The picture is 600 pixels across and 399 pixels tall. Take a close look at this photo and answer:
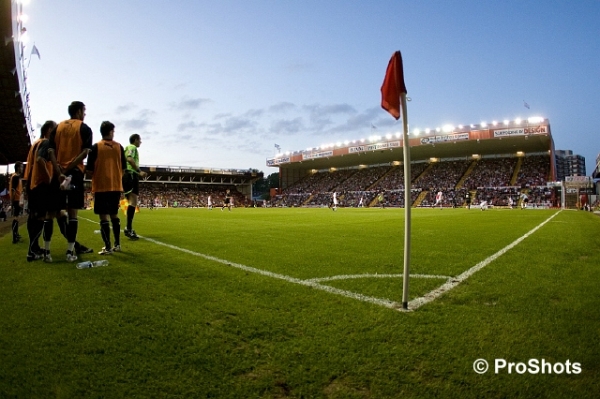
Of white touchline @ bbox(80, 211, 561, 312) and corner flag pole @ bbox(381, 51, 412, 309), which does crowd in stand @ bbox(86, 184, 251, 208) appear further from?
corner flag pole @ bbox(381, 51, 412, 309)

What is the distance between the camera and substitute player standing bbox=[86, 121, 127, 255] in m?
5.40

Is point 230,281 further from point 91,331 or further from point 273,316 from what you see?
point 91,331

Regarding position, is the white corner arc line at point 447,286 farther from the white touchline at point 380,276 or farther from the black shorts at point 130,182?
the black shorts at point 130,182

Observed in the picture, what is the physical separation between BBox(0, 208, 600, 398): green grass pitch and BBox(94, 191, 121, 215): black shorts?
136 centimetres

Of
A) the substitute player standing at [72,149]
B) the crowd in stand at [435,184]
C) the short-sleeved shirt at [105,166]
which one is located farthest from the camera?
the crowd in stand at [435,184]

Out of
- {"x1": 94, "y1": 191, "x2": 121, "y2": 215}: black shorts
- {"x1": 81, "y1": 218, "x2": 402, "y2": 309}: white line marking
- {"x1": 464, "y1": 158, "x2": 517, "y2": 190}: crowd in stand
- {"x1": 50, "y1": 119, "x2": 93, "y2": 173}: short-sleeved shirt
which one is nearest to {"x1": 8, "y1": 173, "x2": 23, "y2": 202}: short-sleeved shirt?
{"x1": 94, "y1": 191, "x2": 121, "y2": 215}: black shorts

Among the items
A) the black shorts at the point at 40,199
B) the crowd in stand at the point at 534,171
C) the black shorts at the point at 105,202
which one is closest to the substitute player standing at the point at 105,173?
the black shorts at the point at 105,202

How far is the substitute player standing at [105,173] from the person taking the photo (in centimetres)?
540

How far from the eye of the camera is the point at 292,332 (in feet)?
7.78

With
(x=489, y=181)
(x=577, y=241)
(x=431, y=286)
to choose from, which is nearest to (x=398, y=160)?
(x=489, y=181)

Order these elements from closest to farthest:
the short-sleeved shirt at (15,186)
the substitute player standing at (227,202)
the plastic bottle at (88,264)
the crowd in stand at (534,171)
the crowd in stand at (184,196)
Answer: the plastic bottle at (88,264) → the short-sleeved shirt at (15,186) → the substitute player standing at (227,202) → the crowd in stand at (534,171) → the crowd in stand at (184,196)

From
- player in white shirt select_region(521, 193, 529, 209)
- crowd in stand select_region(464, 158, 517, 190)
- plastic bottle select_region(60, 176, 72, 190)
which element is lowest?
player in white shirt select_region(521, 193, 529, 209)

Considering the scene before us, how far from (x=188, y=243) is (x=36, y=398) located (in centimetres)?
547

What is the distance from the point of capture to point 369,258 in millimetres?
5172
